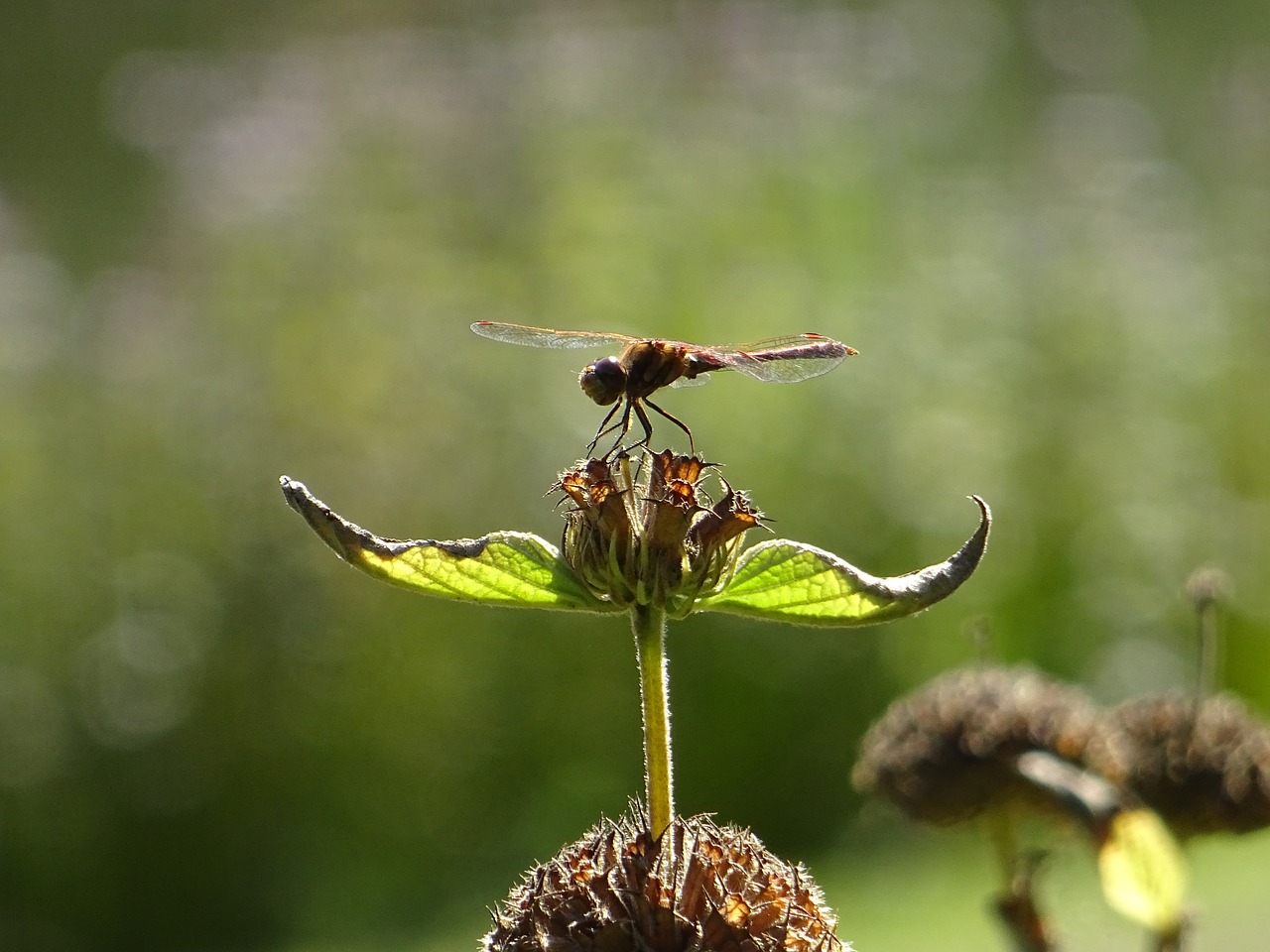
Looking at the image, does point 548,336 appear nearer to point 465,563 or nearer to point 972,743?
point 465,563

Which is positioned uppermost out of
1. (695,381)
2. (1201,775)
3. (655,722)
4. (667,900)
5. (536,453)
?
(536,453)

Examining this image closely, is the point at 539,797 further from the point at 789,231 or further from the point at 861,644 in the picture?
the point at 789,231

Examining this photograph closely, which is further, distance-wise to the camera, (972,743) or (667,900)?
(972,743)

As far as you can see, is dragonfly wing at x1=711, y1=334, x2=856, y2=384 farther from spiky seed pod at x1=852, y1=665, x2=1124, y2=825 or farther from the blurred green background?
the blurred green background

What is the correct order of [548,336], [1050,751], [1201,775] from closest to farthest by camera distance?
1. [548,336]
2. [1050,751]
3. [1201,775]

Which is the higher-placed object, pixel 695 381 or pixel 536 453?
pixel 536 453

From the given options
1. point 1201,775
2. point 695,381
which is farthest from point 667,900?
point 1201,775

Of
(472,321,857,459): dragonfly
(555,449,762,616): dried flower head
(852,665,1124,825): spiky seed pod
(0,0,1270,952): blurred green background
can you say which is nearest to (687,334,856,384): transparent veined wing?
(472,321,857,459): dragonfly

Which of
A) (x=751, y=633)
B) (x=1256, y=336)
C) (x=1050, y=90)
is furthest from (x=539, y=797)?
(x=1050, y=90)
